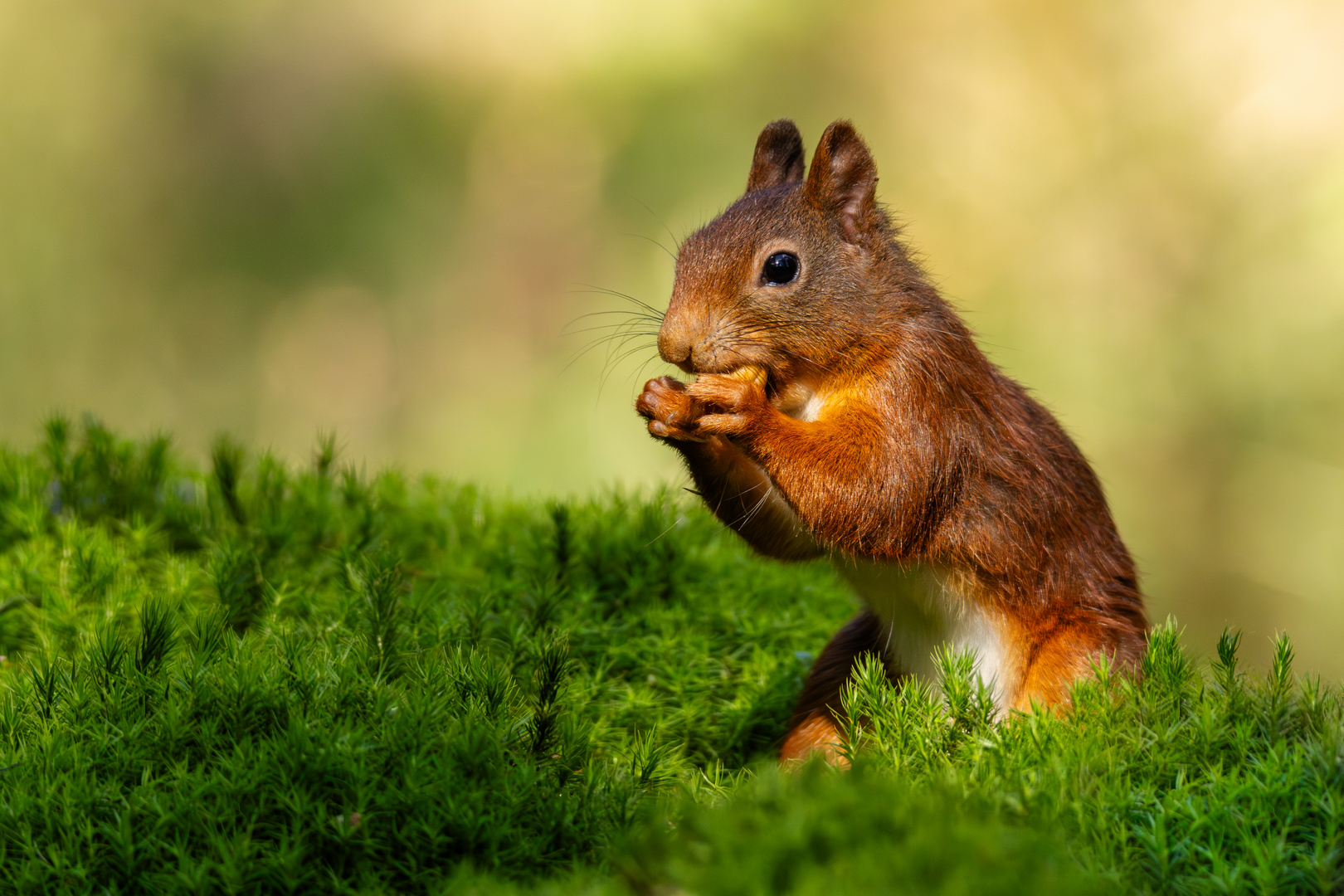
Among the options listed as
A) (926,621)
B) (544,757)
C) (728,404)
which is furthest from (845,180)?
(544,757)

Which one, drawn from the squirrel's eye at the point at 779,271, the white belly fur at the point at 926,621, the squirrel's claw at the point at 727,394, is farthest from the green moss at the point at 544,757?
the squirrel's eye at the point at 779,271

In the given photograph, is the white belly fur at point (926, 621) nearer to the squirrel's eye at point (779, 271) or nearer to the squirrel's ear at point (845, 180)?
the squirrel's eye at point (779, 271)

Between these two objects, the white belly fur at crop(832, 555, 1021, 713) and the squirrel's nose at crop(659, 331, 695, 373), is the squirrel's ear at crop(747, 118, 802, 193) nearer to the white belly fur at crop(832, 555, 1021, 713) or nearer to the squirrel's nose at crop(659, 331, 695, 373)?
the squirrel's nose at crop(659, 331, 695, 373)

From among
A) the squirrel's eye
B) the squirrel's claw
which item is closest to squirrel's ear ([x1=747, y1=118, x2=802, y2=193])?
the squirrel's eye

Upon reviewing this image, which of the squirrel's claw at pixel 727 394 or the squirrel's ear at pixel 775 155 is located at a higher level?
the squirrel's ear at pixel 775 155

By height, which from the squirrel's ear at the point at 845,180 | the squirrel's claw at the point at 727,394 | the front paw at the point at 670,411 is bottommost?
the front paw at the point at 670,411

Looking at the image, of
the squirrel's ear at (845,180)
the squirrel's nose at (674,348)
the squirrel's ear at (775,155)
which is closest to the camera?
the squirrel's nose at (674,348)

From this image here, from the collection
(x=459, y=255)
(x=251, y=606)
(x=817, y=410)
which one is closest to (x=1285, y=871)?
(x=817, y=410)

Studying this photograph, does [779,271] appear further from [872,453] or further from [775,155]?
[775,155]
